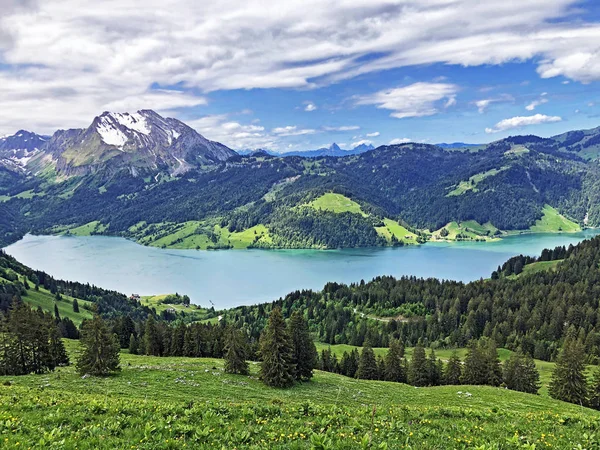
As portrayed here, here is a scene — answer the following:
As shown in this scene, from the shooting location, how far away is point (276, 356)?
40906 millimetres

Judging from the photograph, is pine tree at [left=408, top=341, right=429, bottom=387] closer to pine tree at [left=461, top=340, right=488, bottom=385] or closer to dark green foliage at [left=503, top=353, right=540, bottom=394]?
pine tree at [left=461, top=340, right=488, bottom=385]

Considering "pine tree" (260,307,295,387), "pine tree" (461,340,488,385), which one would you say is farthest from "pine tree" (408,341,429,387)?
"pine tree" (260,307,295,387)

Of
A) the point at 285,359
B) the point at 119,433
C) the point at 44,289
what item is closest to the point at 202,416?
the point at 119,433

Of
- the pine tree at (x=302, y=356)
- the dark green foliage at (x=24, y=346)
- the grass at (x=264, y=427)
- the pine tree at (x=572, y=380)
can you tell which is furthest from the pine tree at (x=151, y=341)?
the pine tree at (x=572, y=380)

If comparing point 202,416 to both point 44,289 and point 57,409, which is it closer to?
point 57,409

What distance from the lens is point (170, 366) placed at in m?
44.6

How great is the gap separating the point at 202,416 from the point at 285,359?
2751cm

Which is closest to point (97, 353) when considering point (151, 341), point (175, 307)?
point (151, 341)

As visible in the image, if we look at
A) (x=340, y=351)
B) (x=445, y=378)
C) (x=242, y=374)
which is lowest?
(x=340, y=351)

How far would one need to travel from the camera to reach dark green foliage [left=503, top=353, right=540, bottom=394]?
55.0 m

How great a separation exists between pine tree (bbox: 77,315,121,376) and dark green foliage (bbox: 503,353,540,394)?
52.3 metres

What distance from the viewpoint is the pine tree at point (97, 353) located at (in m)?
38.7

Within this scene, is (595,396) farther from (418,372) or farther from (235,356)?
(235,356)

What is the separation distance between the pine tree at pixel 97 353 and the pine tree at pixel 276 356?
15339mm
